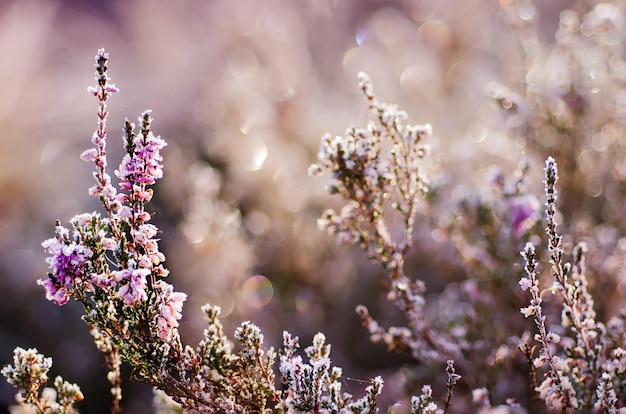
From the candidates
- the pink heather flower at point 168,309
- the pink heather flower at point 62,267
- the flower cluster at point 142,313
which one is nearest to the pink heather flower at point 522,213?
the flower cluster at point 142,313

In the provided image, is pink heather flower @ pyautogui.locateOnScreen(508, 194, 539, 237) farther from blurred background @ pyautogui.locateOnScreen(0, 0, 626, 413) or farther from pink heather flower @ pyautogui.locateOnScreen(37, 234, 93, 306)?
pink heather flower @ pyautogui.locateOnScreen(37, 234, 93, 306)

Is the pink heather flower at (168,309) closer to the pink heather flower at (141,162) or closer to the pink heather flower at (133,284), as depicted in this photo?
the pink heather flower at (133,284)

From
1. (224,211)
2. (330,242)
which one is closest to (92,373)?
(224,211)

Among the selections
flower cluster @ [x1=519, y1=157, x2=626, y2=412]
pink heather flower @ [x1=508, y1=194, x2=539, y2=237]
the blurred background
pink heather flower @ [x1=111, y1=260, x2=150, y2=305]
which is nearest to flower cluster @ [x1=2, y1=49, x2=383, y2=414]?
pink heather flower @ [x1=111, y1=260, x2=150, y2=305]

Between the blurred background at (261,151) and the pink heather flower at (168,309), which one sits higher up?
the blurred background at (261,151)

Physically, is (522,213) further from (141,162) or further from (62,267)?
(62,267)
